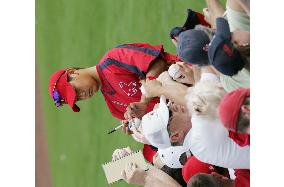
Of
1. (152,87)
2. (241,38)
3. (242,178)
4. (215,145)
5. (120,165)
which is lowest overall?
(120,165)

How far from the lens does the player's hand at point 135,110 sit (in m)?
1.76

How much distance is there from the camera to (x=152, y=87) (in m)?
1.72

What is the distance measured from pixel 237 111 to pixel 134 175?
756mm

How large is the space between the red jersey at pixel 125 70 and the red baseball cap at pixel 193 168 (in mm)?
208

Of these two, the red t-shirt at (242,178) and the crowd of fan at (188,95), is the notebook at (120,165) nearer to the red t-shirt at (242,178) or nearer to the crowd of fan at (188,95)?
the crowd of fan at (188,95)

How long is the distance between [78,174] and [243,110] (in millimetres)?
1432

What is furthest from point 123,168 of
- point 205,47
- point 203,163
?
point 205,47

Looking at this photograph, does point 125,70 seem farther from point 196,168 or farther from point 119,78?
point 196,168

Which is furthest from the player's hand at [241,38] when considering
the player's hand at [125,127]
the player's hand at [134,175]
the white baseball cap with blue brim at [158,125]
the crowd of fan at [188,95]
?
the player's hand at [134,175]

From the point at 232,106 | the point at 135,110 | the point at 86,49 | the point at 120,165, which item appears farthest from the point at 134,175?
the point at 232,106

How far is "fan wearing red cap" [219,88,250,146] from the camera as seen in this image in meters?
1.29

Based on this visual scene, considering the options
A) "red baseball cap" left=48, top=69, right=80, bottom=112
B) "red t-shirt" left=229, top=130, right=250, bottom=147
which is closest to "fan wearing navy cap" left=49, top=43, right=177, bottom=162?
"red baseball cap" left=48, top=69, right=80, bottom=112
